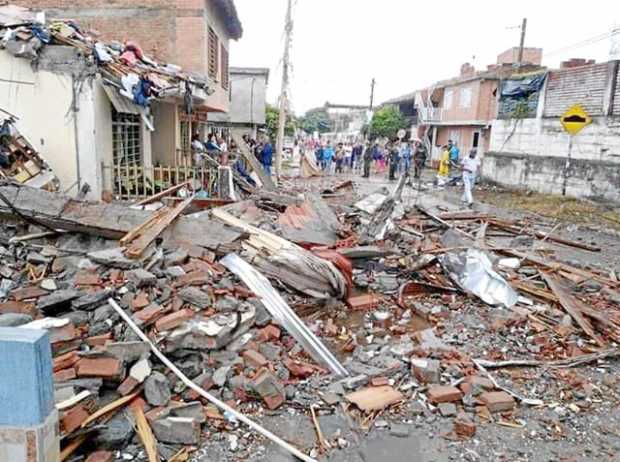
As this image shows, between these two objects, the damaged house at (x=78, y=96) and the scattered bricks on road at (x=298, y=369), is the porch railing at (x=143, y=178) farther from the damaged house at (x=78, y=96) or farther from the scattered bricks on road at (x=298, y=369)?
the scattered bricks on road at (x=298, y=369)

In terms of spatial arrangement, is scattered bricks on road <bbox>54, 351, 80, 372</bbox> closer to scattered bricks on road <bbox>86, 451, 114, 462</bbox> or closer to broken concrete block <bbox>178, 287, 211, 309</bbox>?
scattered bricks on road <bbox>86, 451, 114, 462</bbox>

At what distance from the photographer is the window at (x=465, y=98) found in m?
30.6

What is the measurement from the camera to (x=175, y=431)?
12.8 feet

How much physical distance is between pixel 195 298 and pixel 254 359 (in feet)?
3.56

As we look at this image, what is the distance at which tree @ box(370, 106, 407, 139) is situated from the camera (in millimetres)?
42406

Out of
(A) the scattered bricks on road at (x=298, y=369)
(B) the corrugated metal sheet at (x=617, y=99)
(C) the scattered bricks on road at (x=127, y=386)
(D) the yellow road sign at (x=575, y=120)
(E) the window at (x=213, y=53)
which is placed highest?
(E) the window at (x=213, y=53)

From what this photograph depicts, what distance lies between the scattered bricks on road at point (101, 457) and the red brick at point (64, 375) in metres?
0.76

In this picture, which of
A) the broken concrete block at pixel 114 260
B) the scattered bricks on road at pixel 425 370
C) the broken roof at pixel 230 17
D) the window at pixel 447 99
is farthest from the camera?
the window at pixel 447 99

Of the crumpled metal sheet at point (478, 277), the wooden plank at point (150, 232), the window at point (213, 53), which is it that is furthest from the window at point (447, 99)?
the wooden plank at point (150, 232)

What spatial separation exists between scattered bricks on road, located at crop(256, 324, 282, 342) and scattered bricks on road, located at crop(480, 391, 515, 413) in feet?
7.50

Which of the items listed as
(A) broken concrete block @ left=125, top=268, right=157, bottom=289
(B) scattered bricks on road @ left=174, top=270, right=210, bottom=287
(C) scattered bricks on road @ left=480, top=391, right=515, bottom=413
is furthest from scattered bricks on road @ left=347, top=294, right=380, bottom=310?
(A) broken concrete block @ left=125, top=268, right=157, bottom=289

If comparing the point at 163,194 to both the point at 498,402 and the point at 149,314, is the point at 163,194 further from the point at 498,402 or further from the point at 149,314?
the point at 498,402

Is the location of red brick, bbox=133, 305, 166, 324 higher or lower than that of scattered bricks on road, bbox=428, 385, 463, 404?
higher

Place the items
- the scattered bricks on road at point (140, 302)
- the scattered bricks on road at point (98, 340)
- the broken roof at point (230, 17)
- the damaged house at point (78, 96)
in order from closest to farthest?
the scattered bricks on road at point (98, 340) < the scattered bricks on road at point (140, 302) < the damaged house at point (78, 96) < the broken roof at point (230, 17)
